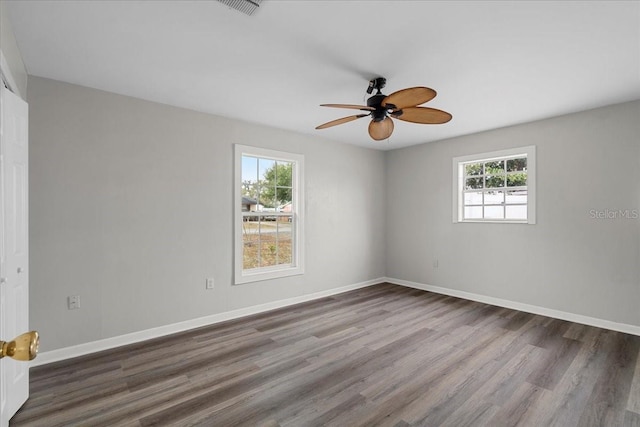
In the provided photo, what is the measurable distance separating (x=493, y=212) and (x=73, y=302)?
5207 millimetres

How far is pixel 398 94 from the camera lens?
2.22 m

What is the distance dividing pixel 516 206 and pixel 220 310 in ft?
13.8

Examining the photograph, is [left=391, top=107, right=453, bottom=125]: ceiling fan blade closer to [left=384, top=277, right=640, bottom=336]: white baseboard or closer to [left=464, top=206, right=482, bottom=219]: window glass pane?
[left=464, top=206, right=482, bottom=219]: window glass pane

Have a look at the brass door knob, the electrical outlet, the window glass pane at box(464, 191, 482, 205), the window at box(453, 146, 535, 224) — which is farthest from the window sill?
the brass door knob

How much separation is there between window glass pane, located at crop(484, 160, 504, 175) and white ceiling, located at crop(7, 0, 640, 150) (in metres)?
1.14

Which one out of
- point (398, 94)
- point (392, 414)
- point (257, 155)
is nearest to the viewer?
point (392, 414)

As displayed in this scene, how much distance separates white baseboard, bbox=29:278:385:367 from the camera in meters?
2.77

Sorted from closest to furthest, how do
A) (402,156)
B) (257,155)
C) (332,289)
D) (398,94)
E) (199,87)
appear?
(398,94) → (199,87) → (257,155) → (332,289) → (402,156)

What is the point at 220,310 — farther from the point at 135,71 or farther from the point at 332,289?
the point at 135,71

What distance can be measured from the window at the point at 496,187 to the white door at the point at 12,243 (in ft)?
16.4

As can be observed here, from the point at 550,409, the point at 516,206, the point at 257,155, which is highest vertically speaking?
Result: the point at 257,155

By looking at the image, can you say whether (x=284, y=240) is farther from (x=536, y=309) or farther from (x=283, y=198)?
(x=536, y=309)

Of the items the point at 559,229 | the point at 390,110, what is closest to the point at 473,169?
the point at 559,229

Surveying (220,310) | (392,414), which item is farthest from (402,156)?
(392,414)
